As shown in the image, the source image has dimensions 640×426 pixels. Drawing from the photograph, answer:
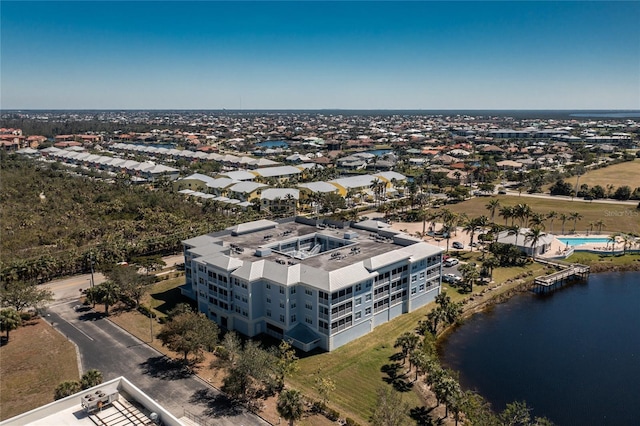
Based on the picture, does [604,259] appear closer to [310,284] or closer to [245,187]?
[310,284]

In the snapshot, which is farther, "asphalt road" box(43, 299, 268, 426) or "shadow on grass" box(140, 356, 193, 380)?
"shadow on grass" box(140, 356, 193, 380)

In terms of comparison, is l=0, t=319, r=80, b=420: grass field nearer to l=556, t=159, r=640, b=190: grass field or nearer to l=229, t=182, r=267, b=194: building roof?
l=229, t=182, r=267, b=194: building roof

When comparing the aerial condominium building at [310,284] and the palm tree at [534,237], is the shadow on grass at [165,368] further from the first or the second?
the palm tree at [534,237]

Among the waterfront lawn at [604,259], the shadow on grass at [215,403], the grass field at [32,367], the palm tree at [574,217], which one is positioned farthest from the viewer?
the palm tree at [574,217]

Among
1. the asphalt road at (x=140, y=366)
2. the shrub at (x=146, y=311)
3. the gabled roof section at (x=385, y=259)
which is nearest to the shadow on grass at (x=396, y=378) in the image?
the gabled roof section at (x=385, y=259)

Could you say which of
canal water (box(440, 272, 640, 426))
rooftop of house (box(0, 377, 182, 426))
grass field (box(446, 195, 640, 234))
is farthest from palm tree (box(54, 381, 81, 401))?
grass field (box(446, 195, 640, 234))

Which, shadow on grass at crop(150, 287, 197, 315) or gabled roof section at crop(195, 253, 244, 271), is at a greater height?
gabled roof section at crop(195, 253, 244, 271)
